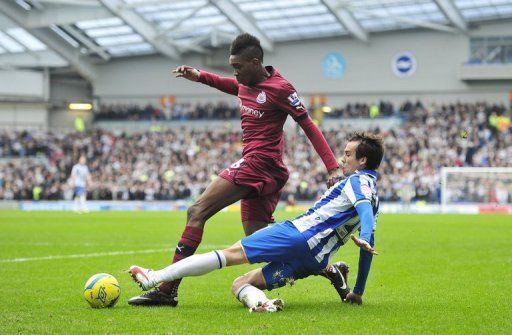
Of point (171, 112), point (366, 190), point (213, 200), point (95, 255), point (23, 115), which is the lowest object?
point (95, 255)

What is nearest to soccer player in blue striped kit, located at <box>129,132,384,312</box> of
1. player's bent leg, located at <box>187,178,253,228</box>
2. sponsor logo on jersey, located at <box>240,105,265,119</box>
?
player's bent leg, located at <box>187,178,253,228</box>

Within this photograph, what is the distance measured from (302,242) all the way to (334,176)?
69 centimetres

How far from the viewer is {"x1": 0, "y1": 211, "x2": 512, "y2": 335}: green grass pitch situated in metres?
6.29

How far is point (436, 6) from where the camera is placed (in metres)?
45.9

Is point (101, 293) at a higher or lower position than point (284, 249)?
lower

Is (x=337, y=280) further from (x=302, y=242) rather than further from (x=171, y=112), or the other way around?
(x=171, y=112)

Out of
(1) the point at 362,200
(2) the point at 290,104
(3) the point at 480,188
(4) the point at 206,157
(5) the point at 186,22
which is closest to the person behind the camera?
(1) the point at 362,200

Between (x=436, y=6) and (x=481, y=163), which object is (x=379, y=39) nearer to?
(x=436, y=6)

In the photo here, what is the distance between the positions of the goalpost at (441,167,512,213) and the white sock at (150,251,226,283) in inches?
1197

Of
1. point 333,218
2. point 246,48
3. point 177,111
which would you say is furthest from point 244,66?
point 177,111

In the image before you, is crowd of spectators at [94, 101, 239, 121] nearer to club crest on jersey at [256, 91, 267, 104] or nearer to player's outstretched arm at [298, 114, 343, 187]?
club crest on jersey at [256, 91, 267, 104]

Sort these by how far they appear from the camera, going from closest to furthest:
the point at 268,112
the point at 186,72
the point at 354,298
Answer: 1. the point at 354,298
2. the point at 268,112
3. the point at 186,72

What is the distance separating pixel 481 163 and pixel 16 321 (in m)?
38.3

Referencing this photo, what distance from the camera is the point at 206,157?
166 ft
